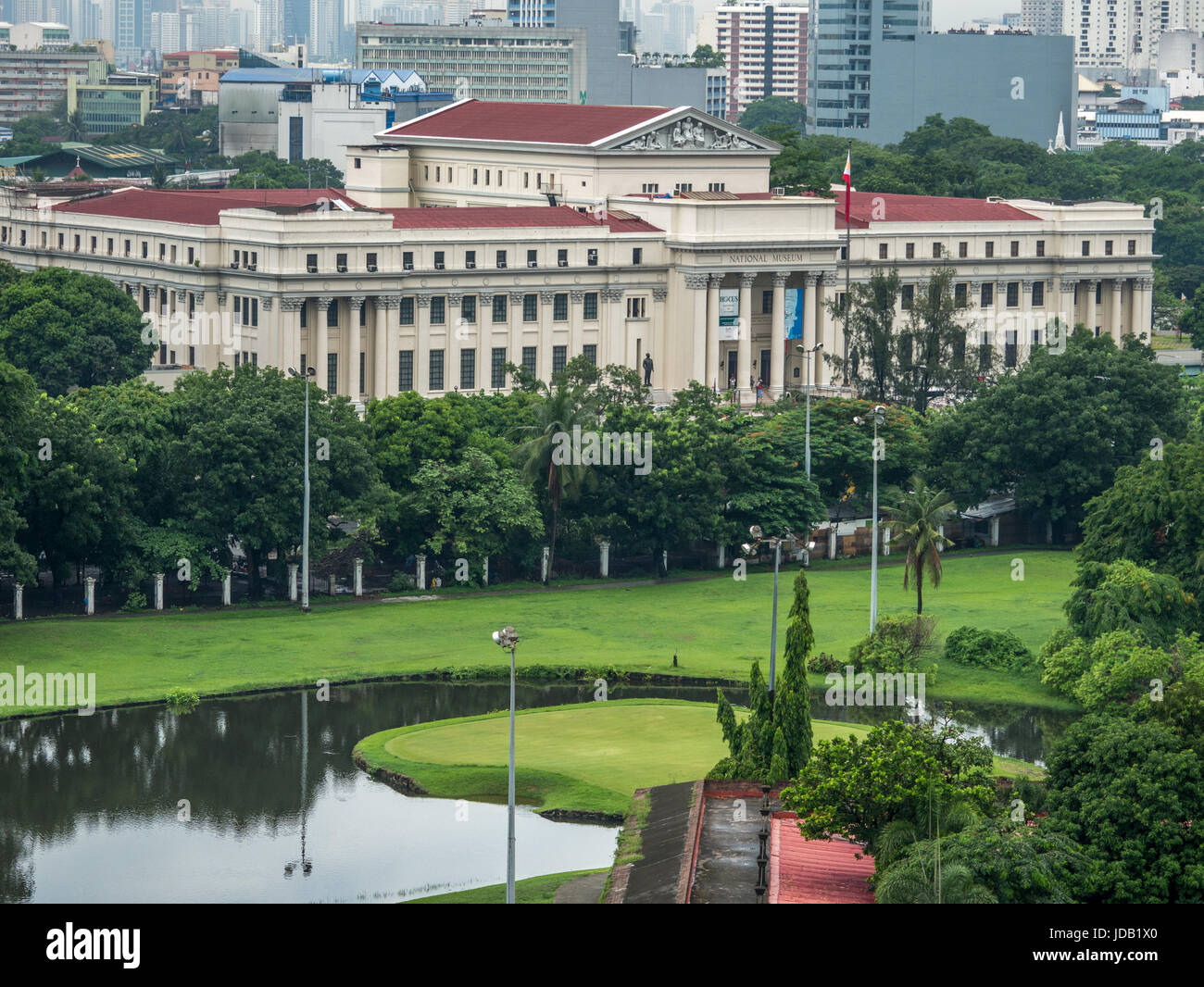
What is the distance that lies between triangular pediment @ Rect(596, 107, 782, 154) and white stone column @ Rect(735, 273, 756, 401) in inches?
415

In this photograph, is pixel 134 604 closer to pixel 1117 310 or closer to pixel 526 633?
pixel 526 633

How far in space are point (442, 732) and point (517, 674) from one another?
856 cm

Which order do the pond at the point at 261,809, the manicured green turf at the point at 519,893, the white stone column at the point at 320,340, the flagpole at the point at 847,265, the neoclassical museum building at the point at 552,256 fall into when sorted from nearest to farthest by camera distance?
1. the manicured green turf at the point at 519,893
2. the pond at the point at 261,809
3. the white stone column at the point at 320,340
4. the neoclassical museum building at the point at 552,256
5. the flagpole at the point at 847,265

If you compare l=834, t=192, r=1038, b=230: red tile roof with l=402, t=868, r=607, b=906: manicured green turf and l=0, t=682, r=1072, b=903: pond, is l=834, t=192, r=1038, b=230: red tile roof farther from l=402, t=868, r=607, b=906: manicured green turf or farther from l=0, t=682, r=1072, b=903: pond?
l=402, t=868, r=607, b=906: manicured green turf

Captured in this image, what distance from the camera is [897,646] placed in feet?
286

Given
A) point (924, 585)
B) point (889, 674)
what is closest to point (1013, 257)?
point (924, 585)

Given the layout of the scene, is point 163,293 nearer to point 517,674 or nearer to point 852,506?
point 852,506

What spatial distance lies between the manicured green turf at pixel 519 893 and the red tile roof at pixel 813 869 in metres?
Answer: 5.27

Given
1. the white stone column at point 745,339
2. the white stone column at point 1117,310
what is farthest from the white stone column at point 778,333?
the white stone column at point 1117,310

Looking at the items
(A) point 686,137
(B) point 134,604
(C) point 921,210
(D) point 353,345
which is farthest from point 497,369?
(B) point 134,604

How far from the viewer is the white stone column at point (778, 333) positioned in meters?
146

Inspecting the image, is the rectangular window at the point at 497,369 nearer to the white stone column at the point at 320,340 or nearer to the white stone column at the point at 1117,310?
the white stone column at the point at 320,340
